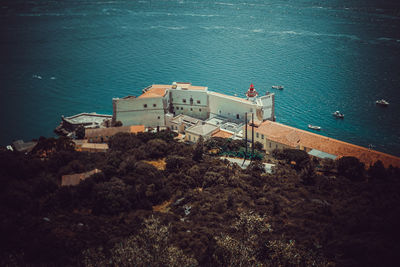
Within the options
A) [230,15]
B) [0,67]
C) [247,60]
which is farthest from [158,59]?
[230,15]

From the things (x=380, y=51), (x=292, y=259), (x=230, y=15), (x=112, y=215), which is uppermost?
(x=230, y=15)

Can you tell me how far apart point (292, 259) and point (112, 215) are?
12056 mm

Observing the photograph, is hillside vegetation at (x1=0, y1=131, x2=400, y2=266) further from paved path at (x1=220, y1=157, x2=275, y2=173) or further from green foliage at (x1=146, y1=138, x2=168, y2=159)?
paved path at (x1=220, y1=157, x2=275, y2=173)

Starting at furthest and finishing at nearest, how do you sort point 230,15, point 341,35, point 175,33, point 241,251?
1. point 230,15
2. point 175,33
3. point 341,35
4. point 241,251

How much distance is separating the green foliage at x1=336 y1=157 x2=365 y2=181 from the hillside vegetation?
0.09m

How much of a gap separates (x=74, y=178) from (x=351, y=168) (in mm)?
20437

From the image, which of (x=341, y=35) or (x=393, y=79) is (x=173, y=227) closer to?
(x=393, y=79)

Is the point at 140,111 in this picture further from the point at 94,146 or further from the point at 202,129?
the point at 202,129

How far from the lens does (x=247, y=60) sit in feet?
204

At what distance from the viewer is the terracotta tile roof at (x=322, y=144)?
29.6 m

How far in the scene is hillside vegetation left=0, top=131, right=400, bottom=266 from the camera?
1560cm

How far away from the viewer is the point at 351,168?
→ 89.2 ft

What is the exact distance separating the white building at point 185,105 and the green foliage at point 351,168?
10.9 metres

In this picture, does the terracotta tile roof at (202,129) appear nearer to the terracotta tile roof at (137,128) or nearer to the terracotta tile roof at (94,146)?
the terracotta tile roof at (137,128)
